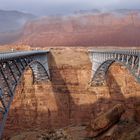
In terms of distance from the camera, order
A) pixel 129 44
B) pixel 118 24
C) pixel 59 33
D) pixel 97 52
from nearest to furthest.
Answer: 1. pixel 97 52
2. pixel 129 44
3. pixel 59 33
4. pixel 118 24

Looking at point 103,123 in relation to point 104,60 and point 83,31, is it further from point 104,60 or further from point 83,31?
point 83,31

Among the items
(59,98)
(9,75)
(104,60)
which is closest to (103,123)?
(9,75)

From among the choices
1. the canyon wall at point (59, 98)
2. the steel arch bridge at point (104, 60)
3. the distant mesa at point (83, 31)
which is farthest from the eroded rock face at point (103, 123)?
the distant mesa at point (83, 31)

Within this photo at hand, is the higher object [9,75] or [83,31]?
[83,31]

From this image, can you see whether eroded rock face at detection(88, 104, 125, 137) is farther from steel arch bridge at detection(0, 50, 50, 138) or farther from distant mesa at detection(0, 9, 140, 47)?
distant mesa at detection(0, 9, 140, 47)

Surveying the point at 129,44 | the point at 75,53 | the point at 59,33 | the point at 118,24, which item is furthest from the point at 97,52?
the point at 118,24

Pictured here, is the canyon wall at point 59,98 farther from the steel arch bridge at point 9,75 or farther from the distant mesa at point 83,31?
the distant mesa at point 83,31

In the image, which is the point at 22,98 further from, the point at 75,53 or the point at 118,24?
the point at 118,24
